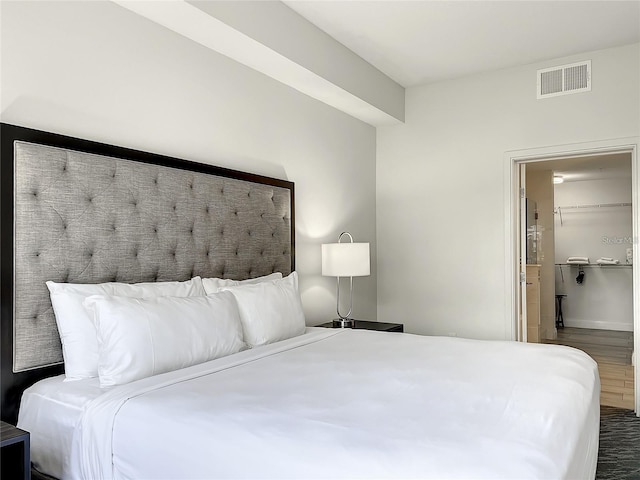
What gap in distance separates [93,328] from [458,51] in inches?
130

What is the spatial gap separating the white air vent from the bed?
2.39 meters

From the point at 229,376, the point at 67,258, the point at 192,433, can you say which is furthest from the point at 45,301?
the point at 192,433

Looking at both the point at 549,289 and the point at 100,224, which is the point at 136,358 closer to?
the point at 100,224

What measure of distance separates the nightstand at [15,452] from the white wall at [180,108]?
124 cm

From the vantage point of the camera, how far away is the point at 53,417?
1824 millimetres

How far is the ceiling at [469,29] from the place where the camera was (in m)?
3.21

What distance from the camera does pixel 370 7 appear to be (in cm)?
322

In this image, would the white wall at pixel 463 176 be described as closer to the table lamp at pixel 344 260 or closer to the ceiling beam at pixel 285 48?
the ceiling beam at pixel 285 48

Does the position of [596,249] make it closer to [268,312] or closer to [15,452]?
[268,312]

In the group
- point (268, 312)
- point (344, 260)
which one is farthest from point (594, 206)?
point (268, 312)

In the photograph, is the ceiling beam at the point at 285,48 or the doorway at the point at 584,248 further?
the doorway at the point at 584,248

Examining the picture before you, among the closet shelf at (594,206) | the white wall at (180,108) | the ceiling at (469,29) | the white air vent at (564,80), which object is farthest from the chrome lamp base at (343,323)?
the closet shelf at (594,206)

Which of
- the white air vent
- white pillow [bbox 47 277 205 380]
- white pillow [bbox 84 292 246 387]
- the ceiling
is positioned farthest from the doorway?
white pillow [bbox 47 277 205 380]

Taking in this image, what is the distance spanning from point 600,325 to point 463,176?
15.6 feet
